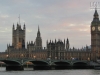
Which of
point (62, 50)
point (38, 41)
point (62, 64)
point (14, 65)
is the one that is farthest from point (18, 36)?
point (14, 65)

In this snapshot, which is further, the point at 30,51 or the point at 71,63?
the point at 30,51

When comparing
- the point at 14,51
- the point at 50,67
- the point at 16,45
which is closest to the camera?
the point at 50,67

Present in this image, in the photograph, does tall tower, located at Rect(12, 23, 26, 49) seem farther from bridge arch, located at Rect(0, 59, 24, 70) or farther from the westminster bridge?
bridge arch, located at Rect(0, 59, 24, 70)

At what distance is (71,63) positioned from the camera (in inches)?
3711

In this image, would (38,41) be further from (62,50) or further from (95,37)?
(95,37)

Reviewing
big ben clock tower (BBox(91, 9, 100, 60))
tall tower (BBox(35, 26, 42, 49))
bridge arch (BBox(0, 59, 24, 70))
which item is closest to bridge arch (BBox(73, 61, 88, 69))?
bridge arch (BBox(0, 59, 24, 70))

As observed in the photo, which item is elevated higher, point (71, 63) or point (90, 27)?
point (90, 27)

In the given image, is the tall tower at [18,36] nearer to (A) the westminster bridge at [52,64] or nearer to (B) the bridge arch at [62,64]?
(B) the bridge arch at [62,64]

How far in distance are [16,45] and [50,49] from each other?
42.3 metres

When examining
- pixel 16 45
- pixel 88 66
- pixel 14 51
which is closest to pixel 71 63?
pixel 88 66

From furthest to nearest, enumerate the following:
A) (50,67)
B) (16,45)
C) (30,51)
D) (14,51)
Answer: (16,45), (14,51), (30,51), (50,67)

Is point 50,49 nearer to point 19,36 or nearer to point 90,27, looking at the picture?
point 90,27

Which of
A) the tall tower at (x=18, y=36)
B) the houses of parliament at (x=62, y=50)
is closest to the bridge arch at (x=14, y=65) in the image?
the houses of parliament at (x=62, y=50)

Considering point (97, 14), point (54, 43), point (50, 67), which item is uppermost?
point (97, 14)
